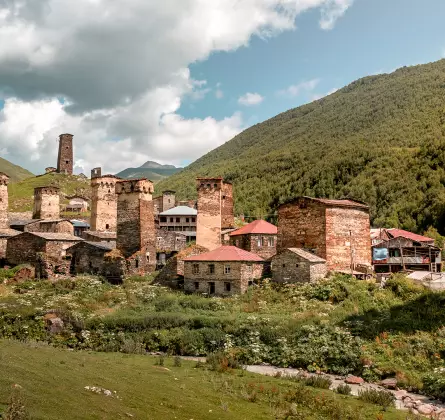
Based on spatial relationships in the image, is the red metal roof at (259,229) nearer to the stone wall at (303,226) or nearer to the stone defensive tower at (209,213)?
the stone defensive tower at (209,213)

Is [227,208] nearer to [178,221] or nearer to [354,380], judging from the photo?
[178,221]

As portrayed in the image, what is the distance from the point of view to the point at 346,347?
23.1m

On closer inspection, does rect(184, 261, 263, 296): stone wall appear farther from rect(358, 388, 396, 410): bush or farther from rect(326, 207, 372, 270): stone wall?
rect(358, 388, 396, 410): bush

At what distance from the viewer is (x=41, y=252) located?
39375 mm

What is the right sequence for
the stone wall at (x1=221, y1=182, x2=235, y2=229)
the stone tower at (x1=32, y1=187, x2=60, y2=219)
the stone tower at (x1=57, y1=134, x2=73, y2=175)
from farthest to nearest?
the stone tower at (x1=57, y1=134, x2=73, y2=175)
the stone tower at (x1=32, y1=187, x2=60, y2=219)
the stone wall at (x1=221, y1=182, x2=235, y2=229)

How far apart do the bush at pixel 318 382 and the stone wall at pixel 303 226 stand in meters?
14.8

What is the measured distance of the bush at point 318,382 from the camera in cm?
1934

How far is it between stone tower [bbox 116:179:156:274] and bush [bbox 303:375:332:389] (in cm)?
2123

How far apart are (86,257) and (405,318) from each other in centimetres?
2571

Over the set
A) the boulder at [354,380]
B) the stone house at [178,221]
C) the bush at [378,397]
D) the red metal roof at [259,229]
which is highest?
the stone house at [178,221]

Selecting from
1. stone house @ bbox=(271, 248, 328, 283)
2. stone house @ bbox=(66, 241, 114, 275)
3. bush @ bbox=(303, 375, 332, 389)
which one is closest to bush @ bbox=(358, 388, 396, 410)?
bush @ bbox=(303, 375, 332, 389)

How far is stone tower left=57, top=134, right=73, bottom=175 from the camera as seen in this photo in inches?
3854

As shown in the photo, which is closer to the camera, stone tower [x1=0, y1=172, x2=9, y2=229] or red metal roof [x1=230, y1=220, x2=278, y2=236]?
red metal roof [x1=230, y1=220, x2=278, y2=236]

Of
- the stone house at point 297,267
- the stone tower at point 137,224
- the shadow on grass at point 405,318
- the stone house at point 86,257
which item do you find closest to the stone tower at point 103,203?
the stone house at point 86,257
